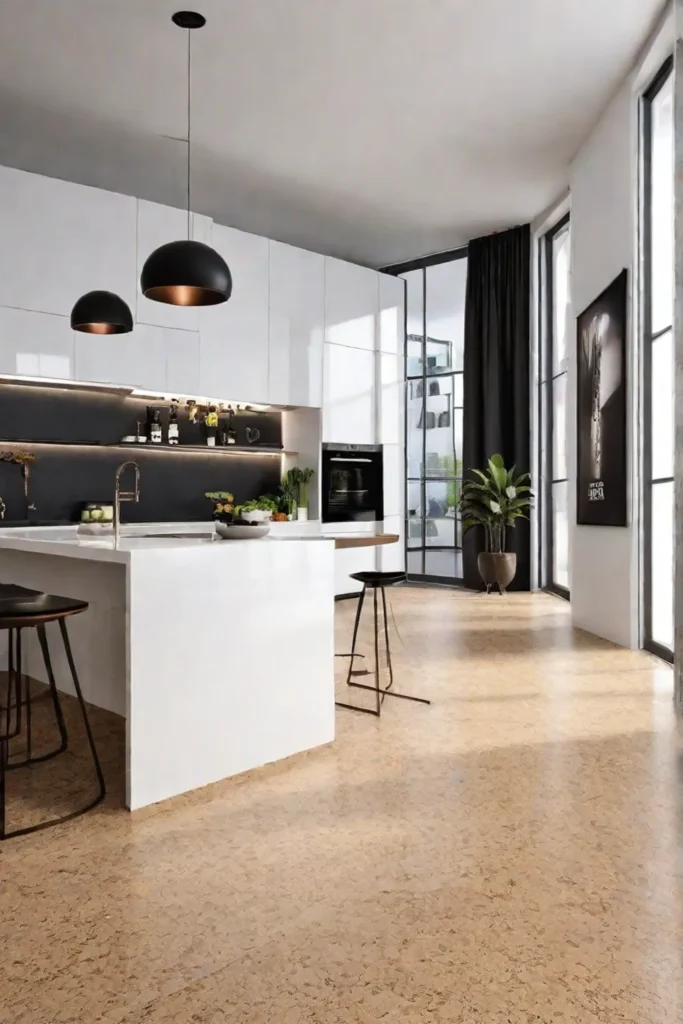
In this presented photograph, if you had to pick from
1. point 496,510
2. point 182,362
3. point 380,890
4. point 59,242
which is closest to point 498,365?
point 496,510

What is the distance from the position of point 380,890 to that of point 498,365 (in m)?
6.54

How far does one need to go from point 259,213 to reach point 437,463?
3.06 meters

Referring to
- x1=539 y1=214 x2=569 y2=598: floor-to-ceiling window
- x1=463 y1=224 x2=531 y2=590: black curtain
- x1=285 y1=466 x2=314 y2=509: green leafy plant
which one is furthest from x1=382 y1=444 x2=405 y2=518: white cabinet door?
x1=539 y1=214 x2=569 y2=598: floor-to-ceiling window

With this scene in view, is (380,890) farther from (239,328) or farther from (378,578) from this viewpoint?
(239,328)

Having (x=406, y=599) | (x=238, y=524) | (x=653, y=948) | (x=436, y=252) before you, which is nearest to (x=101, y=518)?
(x=238, y=524)

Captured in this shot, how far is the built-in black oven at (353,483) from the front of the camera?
25.1 feet

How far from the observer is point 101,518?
5.39 meters

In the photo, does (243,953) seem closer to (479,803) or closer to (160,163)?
(479,803)

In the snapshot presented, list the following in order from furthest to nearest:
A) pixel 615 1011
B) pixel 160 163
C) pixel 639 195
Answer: pixel 160 163 → pixel 639 195 → pixel 615 1011

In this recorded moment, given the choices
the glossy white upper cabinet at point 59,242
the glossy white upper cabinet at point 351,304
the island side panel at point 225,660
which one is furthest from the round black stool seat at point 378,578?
the glossy white upper cabinet at point 351,304

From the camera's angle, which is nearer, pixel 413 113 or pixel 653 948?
pixel 653 948

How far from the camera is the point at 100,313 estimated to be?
13.5ft

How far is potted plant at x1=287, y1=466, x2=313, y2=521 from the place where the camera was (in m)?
7.59

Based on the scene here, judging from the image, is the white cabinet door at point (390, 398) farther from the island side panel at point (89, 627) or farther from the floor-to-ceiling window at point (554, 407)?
the island side panel at point (89, 627)
